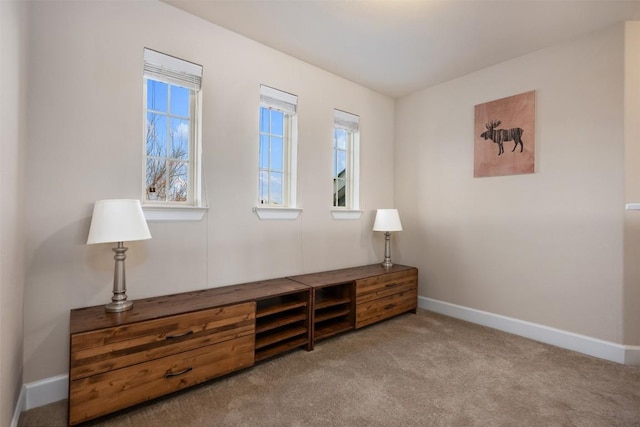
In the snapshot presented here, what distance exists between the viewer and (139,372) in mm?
1756

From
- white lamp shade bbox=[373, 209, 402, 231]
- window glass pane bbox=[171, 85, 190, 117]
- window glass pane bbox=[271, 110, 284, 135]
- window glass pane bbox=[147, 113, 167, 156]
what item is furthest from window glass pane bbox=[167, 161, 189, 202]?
white lamp shade bbox=[373, 209, 402, 231]

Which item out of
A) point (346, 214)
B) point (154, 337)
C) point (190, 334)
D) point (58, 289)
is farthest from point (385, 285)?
point (58, 289)

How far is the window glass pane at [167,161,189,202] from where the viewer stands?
243cm

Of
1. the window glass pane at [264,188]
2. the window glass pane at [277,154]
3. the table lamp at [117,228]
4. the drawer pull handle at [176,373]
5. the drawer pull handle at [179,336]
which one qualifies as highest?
the window glass pane at [277,154]

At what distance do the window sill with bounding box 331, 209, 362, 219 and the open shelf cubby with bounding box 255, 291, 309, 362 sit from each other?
109cm

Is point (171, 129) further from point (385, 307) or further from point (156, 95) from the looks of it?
point (385, 307)

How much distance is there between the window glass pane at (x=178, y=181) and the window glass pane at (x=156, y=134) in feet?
0.41

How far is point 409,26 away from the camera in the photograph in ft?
8.20

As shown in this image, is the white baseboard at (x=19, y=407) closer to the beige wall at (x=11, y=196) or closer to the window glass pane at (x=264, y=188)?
the beige wall at (x=11, y=196)

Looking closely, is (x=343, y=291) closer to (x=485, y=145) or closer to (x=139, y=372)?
(x=139, y=372)

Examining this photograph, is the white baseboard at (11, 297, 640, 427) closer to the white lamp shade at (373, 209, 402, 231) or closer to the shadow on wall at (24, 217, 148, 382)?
the shadow on wall at (24, 217, 148, 382)

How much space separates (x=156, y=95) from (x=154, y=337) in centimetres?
177

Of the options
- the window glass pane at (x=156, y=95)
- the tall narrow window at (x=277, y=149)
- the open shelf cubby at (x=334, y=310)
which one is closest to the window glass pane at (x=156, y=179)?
the window glass pane at (x=156, y=95)

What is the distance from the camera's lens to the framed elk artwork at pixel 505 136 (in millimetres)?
2916
